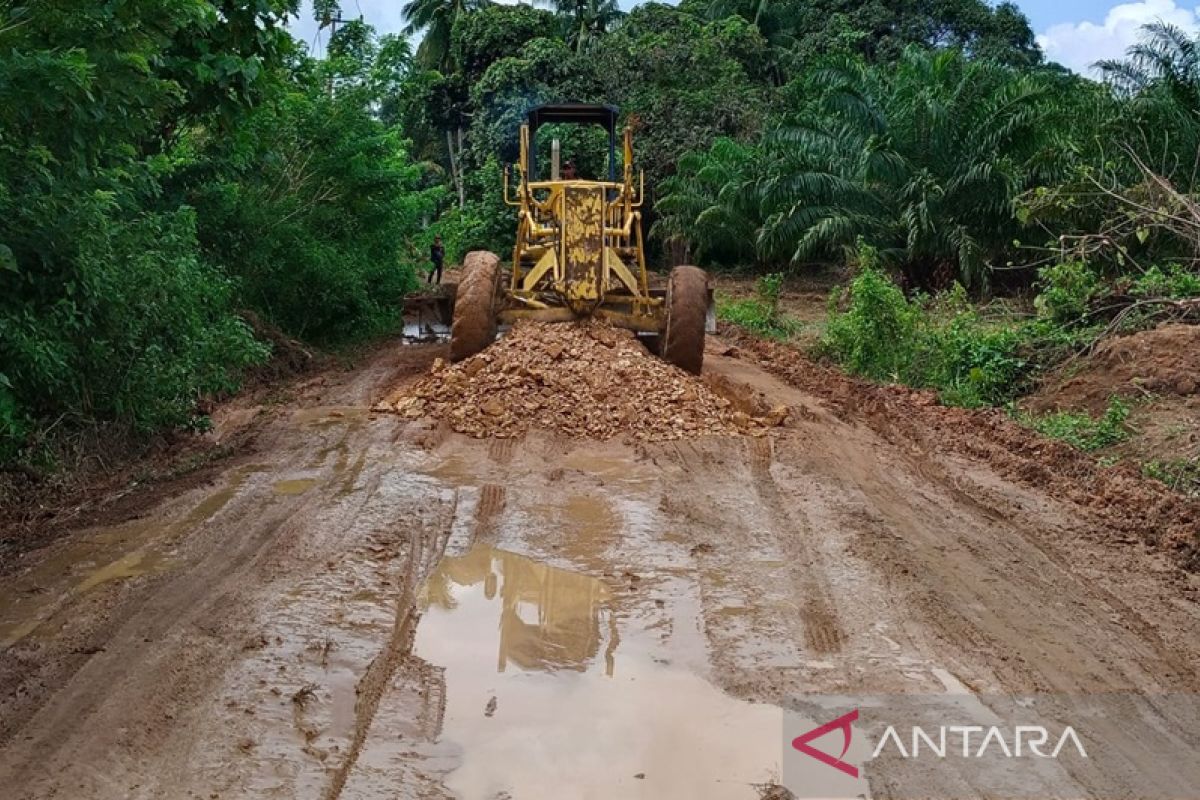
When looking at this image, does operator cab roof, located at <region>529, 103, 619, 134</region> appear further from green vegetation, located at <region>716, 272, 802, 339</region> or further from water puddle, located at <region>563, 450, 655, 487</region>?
green vegetation, located at <region>716, 272, 802, 339</region>

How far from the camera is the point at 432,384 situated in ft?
37.8

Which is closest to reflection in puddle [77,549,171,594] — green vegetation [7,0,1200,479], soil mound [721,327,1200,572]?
green vegetation [7,0,1200,479]

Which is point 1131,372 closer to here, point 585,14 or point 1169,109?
point 1169,109

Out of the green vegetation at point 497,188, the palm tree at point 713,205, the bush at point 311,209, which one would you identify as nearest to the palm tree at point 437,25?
the green vegetation at point 497,188

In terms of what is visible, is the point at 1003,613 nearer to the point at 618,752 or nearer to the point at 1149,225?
the point at 618,752

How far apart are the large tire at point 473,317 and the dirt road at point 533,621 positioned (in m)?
3.07

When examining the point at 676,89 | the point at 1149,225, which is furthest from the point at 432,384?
the point at 676,89

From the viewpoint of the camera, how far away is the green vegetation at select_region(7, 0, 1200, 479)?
7.53 m

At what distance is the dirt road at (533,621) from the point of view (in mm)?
4434

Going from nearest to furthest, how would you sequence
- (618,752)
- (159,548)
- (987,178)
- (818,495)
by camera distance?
(618,752) < (159,548) < (818,495) < (987,178)

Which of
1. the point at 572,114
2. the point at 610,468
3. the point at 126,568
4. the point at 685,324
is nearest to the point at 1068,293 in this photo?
the point at 685,324

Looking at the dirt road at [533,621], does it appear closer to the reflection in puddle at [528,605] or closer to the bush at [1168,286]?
the reflection in puddle at [528,605]

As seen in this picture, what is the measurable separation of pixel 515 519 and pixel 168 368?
11.8 feet

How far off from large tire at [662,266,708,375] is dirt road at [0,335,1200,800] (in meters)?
3.29
